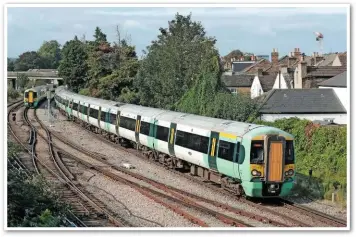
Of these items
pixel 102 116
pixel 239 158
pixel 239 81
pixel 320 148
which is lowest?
pixel 320 148

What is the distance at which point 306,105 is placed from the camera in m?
37.9

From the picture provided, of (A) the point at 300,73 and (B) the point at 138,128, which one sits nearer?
(B) the point at 138,128

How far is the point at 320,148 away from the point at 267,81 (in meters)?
32.0

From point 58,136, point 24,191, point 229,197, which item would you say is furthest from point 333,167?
point 58,136

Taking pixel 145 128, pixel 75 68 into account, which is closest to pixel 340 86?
pixel 145 128

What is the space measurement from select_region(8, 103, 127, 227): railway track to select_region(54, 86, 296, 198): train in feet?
12.5

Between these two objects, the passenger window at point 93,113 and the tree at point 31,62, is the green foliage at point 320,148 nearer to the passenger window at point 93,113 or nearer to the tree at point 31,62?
the passenger window at point 93,113

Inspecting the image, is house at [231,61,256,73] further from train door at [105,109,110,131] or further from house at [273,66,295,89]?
train door at [105,109,110,131]

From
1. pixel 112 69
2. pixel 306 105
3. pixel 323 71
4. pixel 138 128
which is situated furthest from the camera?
pixel 112 69

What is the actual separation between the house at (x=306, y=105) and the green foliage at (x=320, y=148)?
1066cm

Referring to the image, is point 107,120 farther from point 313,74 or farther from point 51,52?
point 51,52

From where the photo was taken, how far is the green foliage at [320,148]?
2198cm

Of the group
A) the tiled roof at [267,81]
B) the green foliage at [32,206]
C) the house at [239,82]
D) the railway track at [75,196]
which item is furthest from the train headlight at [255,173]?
the house at [239,82]

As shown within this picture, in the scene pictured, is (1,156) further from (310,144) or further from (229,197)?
(310,144)
